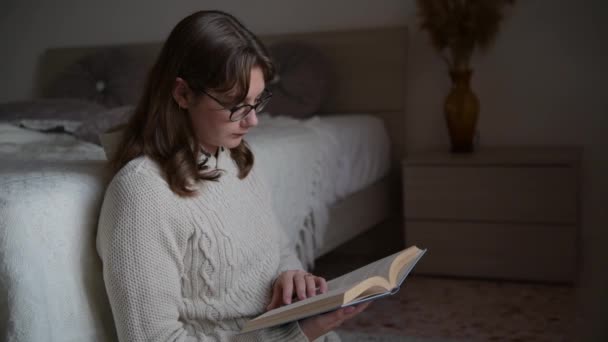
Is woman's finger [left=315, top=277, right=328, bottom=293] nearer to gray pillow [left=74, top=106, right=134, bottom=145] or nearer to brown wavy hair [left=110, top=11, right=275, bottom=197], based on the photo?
brown wavy hair [left=110, top=11, right=275, bottom=197]

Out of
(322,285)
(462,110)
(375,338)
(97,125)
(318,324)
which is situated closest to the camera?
(318,324)

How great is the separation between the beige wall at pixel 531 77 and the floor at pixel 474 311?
207 millimetres

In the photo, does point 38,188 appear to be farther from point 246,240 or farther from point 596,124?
point 596,124

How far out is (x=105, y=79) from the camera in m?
2.90

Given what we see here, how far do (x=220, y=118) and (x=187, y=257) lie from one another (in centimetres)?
22

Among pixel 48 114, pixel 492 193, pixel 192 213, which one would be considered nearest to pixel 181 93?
pixel 192 213

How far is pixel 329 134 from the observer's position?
214 centimetres

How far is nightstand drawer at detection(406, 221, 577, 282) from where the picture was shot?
220 centimetres

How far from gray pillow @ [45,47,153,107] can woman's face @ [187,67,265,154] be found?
1.93m

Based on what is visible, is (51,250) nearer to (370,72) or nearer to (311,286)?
(311,286)

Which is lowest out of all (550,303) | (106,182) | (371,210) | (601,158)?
(550,303)

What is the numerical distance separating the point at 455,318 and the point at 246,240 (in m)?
1.11

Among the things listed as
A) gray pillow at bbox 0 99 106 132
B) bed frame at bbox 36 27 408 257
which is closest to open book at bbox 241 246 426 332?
gray pillow at bbox 0 99 106 132

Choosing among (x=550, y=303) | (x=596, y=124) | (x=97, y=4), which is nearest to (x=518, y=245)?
(x=550, y=303)
